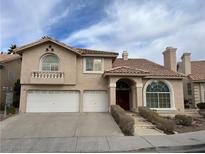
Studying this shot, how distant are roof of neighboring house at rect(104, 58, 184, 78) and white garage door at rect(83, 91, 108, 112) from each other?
252cm

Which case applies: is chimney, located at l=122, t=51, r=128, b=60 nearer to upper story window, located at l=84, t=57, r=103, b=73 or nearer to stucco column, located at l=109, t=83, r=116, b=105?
upper story window, located at l=84, t=57, r=103, b=73

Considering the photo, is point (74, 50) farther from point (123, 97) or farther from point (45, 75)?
point (123, 97)

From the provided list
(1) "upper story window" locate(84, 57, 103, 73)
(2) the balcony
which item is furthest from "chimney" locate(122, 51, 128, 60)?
(2) the balcony

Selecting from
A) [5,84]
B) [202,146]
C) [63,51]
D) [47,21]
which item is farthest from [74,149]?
[5,84]

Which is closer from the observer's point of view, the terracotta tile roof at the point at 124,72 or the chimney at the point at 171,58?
the terracotta tile roof at the point at 124,72

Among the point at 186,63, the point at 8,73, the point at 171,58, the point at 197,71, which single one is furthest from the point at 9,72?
the point at 197,71

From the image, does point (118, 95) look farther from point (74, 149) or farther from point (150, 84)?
point (74, 149)

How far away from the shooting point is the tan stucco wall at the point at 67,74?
1905cm

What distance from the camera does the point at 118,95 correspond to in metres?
21.3

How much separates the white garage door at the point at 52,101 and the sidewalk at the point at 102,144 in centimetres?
875

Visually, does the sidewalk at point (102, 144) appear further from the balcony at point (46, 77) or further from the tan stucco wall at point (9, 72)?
the tan stucco wall at point (9, 72)

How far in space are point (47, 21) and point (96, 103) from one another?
8744 mm

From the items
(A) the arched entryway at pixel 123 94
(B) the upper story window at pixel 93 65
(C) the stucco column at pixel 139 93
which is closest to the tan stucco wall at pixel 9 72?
(B) the upper story window at pixel 93 65

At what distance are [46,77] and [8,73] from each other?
6887 millimetres
